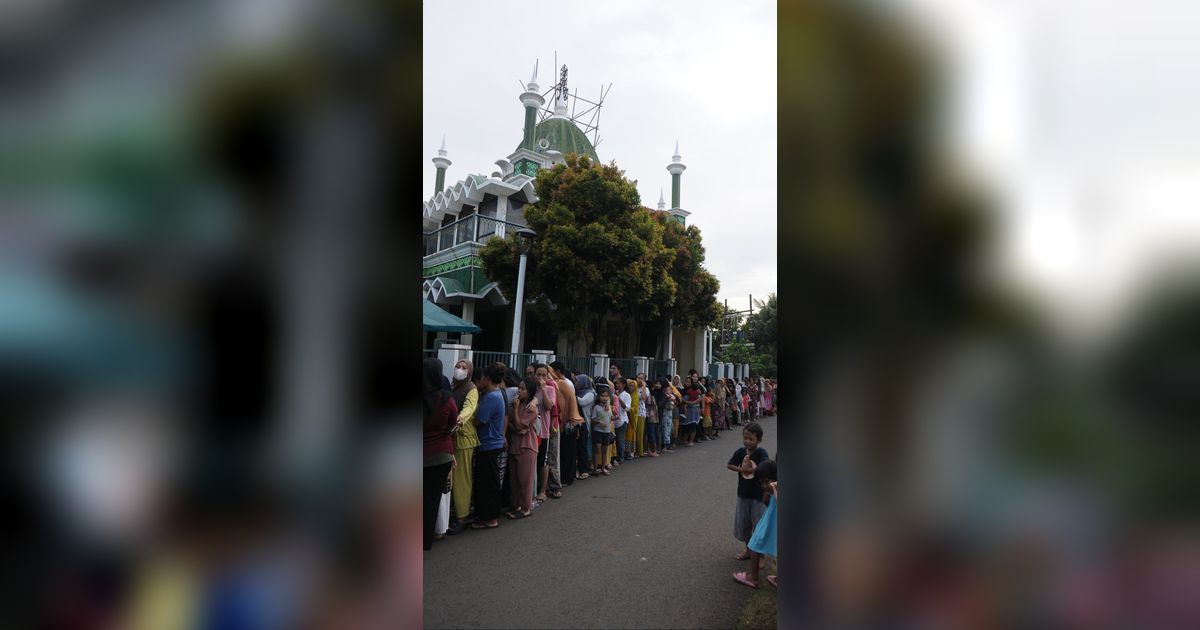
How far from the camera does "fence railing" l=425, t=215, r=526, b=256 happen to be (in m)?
16.3

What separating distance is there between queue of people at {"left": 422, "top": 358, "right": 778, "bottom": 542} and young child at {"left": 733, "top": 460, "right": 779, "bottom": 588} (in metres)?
0.38

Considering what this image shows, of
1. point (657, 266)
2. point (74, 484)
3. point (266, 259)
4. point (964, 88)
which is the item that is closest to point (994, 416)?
point (964, 88)

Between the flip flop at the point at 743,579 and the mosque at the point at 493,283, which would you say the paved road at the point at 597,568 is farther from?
the mosque at the point at 493,283

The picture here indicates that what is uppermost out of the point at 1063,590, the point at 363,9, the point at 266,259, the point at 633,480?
the point at 363,9

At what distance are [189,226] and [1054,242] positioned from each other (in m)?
1.03

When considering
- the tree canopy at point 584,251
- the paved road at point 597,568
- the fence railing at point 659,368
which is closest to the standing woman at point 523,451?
the paved road at point 597,568

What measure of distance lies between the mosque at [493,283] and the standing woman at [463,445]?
18.5 ft

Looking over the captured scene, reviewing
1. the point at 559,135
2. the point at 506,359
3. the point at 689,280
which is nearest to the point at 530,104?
the point at 559,135

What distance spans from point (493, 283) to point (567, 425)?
28.2ft

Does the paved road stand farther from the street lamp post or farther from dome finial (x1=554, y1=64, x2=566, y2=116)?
dome finial (x1=554, y1=64, x2=566, y2=116)

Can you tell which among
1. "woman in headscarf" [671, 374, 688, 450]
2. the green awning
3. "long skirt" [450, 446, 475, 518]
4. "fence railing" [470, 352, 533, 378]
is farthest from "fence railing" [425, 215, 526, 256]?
"long skirt" [450, 446, 475, 518]

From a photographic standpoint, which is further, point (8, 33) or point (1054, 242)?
point (1054, 242)

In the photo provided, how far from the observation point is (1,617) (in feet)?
1.62

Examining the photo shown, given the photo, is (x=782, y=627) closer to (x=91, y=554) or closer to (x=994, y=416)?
(x=994, y=416)
